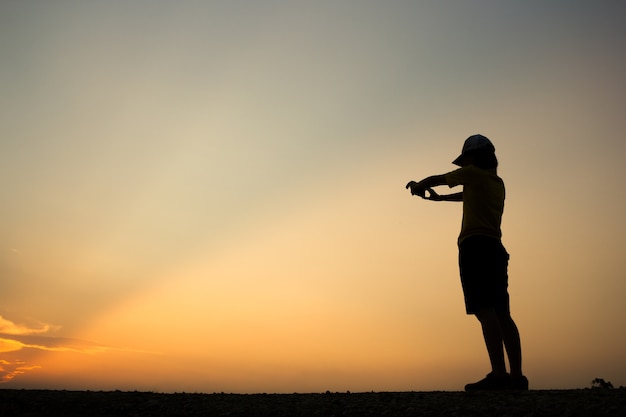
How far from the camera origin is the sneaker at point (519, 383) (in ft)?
20.3

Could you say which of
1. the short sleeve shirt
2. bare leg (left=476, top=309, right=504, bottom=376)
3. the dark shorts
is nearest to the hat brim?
the short sleeve shirt

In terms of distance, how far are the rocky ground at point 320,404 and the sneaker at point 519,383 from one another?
151mm

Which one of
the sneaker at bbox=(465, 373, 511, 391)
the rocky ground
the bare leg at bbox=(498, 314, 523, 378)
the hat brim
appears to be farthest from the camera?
the hat brim

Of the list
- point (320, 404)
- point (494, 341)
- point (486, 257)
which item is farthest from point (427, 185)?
point (320, 404)

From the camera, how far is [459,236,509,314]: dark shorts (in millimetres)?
6414

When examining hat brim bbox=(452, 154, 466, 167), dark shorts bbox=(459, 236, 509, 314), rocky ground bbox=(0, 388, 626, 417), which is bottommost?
rocky ground bbox=(0, 388, 626, 417)

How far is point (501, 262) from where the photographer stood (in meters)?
6.55

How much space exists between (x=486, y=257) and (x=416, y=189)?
122 cm

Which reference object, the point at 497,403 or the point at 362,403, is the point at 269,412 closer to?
the point at 362,403

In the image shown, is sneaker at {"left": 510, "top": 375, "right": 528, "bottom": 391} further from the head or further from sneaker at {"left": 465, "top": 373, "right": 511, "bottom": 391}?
→ the head

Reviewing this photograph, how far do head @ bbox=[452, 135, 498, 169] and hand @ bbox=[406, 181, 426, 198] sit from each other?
27.6 inches

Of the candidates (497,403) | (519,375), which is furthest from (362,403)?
(519,375)

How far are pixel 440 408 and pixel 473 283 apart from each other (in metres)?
1.61

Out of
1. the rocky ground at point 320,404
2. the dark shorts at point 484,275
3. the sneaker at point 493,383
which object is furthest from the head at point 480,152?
the rocky ground at point 320,404
